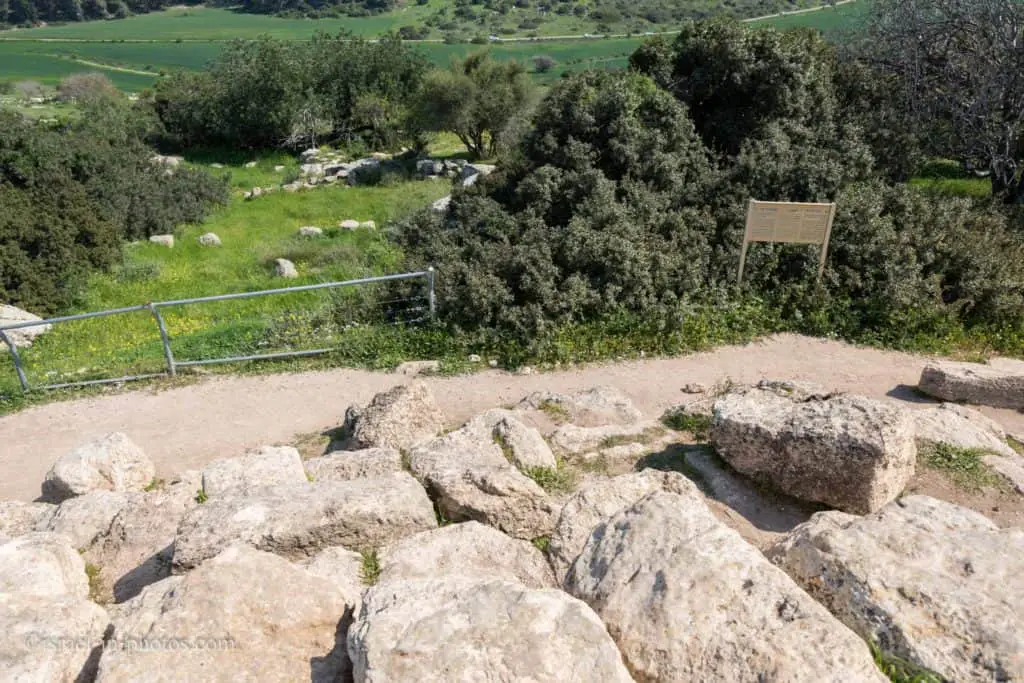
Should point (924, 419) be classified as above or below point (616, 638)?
below

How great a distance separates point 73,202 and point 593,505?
1877 cm

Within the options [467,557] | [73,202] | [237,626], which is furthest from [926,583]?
[73,202]

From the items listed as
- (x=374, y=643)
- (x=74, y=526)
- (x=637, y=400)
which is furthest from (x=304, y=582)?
(x=637, y=400)

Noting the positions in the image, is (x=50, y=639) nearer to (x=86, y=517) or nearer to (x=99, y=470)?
(x=86, y=517)

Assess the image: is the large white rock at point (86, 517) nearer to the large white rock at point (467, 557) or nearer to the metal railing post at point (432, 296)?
the large white rock at point (467, 557)

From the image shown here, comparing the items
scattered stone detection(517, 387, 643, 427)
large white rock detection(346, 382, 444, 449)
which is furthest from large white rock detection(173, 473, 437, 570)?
scattered stone detection(517, 387, 643, 427)

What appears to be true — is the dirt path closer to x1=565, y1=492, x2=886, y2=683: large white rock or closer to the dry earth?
the dry earth

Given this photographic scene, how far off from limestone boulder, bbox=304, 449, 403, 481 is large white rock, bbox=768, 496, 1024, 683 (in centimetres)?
407

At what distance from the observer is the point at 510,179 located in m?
16.6

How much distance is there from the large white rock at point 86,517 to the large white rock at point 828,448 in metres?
6.17

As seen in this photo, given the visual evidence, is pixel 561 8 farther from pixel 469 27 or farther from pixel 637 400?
pixel 637 400

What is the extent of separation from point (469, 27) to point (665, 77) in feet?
170

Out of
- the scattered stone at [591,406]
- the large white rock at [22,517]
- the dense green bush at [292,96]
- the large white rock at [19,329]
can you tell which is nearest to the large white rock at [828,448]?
the scattered stone at [591,406]

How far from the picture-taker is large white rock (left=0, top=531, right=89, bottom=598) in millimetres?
4926
